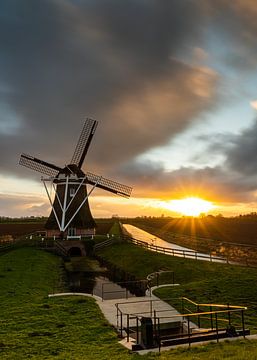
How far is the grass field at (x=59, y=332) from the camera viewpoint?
1352 cm

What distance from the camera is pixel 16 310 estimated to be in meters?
21.6

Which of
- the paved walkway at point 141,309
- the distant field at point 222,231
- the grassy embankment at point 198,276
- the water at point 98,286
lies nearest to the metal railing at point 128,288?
the water at point 98,286

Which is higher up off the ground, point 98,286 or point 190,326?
point 190,326

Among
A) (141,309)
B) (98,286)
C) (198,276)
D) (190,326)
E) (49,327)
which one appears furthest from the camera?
(98,286)

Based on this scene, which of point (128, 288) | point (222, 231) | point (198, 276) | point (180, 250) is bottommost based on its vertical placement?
point (128, 288)

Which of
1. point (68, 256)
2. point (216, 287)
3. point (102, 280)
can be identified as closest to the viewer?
point (216, 287)

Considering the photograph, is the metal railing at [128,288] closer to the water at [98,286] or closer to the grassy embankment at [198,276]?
the water at [98,286]

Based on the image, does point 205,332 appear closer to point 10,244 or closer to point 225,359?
point 225,359

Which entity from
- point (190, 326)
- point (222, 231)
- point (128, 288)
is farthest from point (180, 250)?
point (222, 231)

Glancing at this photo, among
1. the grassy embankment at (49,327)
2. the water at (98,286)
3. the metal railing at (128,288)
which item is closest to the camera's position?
the grassy embankment at (49,327)

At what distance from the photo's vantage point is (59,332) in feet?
57.4

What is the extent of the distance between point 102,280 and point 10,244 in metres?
23.4

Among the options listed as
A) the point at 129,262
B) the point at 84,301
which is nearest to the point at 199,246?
the point at 129,262

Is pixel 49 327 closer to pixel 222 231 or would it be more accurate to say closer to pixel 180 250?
pixel 180 250
